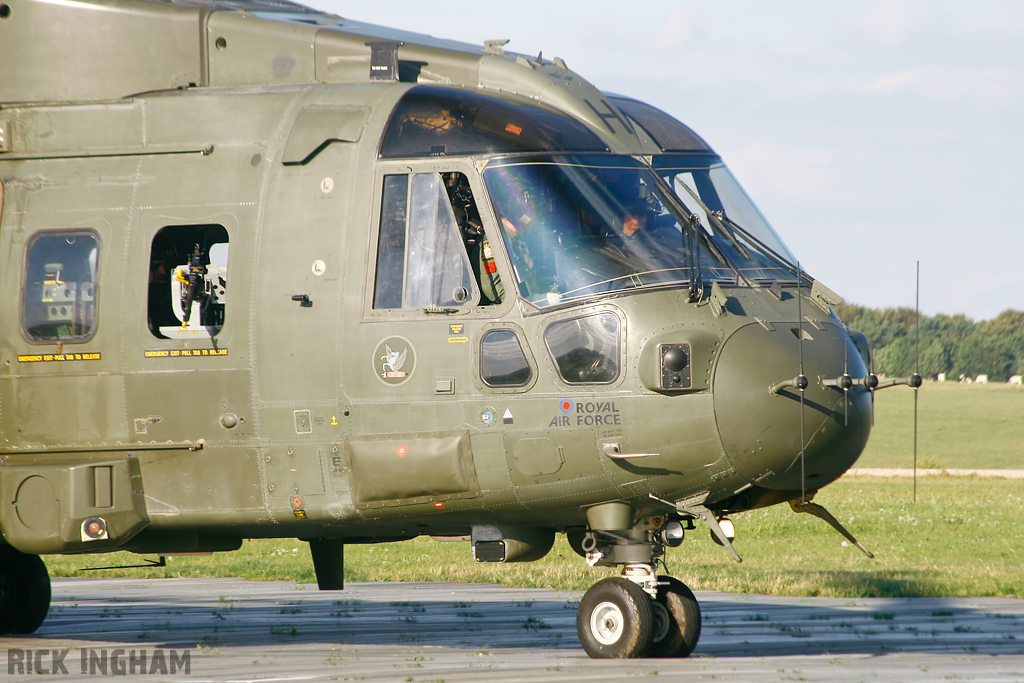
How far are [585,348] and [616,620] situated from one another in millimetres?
2197

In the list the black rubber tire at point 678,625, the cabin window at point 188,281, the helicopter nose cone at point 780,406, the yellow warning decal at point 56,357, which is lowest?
the black rubber tire at point 678,625

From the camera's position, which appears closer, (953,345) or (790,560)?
(790,560)

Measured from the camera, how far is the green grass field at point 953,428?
184 ft

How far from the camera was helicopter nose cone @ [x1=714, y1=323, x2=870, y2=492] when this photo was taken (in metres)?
9.02

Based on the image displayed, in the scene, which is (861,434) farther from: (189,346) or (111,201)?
(111,201)

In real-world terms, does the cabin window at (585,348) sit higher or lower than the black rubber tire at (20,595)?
higher

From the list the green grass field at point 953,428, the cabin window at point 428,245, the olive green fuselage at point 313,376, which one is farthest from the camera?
the green grass field at point 953,428

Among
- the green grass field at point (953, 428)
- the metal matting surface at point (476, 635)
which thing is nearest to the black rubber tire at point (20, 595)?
the metal matting surface at point (476, 635)

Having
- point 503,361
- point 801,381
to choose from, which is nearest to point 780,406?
point 801,381

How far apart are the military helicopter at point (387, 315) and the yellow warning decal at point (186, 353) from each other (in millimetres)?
34

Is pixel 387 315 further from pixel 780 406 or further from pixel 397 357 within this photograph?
pixel 780 406

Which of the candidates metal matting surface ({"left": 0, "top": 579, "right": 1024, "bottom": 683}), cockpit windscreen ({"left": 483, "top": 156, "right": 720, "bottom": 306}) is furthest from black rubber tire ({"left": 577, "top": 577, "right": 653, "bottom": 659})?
cockpit windscreen ({"left": 483, "top": 156, "right": 720, "bottom": 306})

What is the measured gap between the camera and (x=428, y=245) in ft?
31.5

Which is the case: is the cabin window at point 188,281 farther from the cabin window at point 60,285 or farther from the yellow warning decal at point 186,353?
the cabin window at point 60,285
